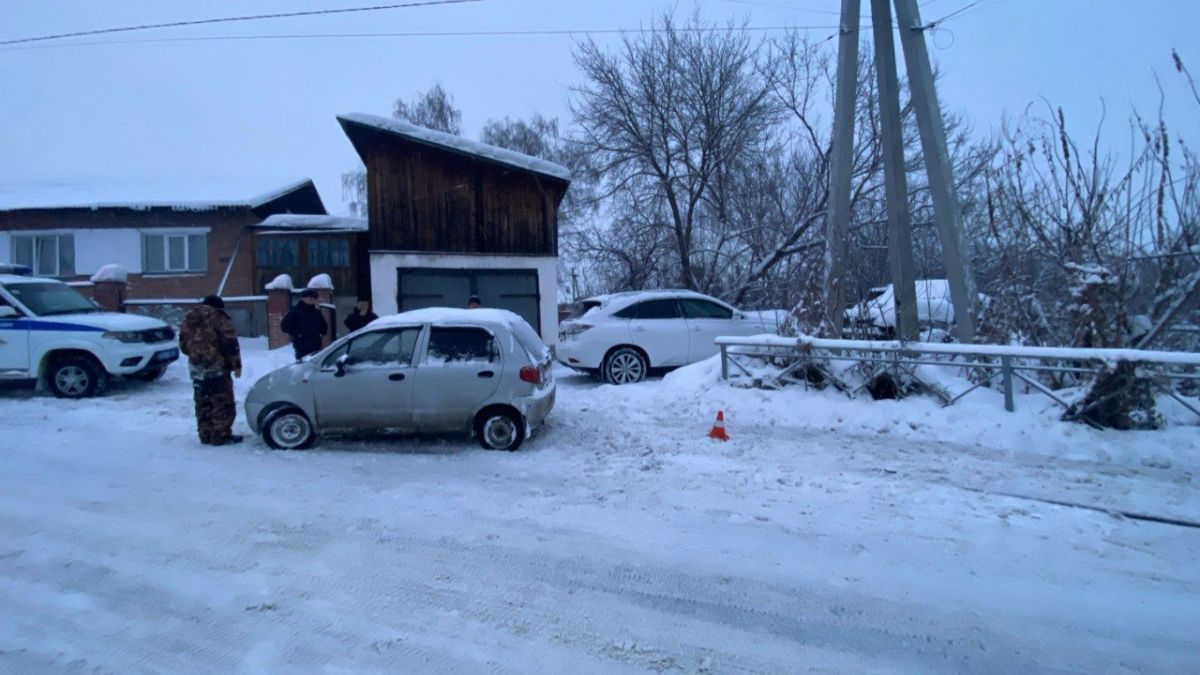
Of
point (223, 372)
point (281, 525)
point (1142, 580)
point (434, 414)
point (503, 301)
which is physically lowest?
point (1142, 580)

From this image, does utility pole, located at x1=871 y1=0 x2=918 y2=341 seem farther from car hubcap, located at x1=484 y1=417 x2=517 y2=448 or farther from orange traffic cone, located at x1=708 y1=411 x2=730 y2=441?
car hubcap, located at x1=484 y1=417 x2=517 y2=448

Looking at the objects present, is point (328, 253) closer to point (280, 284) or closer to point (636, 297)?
point (280, 284)

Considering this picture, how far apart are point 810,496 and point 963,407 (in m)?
3.55

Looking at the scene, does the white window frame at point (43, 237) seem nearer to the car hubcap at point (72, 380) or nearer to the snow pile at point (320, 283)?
the snow pile at point (320, 283)

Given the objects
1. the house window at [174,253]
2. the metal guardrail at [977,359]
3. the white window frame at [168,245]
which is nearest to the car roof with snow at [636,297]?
the metal guardrail at [977,359]

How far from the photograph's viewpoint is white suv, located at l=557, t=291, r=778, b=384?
12.6 meters

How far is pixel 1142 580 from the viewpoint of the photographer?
4.59 m

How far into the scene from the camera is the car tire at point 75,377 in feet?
36.6

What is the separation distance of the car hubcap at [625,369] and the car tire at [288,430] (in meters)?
5.83

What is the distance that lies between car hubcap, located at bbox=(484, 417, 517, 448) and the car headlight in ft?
23.4

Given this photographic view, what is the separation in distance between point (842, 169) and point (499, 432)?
23.0ft

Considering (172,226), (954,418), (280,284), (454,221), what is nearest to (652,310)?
(954,418)

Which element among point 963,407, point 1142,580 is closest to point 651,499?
point 1142,580

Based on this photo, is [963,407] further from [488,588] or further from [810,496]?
[488,588]
